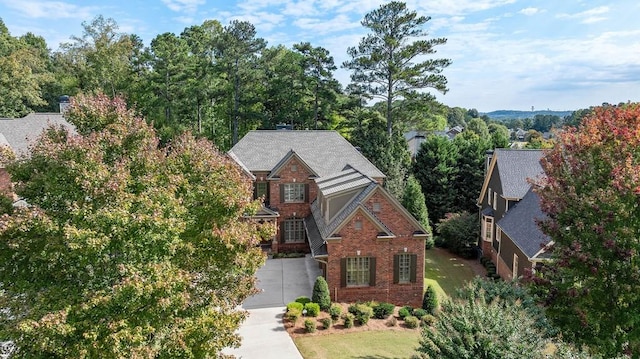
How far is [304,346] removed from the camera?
57.6 feet

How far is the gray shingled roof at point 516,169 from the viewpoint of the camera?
29.7 metres

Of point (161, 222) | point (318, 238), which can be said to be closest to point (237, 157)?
point (318, 238)

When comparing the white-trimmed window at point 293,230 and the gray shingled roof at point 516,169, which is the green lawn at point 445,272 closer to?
the gray shingled roof at point 516,169

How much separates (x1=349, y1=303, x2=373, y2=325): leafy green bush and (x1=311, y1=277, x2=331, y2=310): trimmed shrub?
1187 mm

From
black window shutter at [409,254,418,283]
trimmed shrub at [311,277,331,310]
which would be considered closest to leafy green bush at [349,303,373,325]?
trimmed shrub at [311,277,331,310]

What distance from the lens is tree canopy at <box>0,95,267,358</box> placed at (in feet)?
27.4

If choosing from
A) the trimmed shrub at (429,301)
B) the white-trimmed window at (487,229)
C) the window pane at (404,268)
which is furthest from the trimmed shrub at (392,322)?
the white-trimmed window at (487,229)

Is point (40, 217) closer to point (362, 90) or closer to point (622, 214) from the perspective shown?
point (622, 214)

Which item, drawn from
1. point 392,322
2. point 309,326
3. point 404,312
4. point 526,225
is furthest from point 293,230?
point 526,225

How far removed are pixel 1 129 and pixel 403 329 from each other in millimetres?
30533

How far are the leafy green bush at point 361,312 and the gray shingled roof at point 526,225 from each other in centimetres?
951

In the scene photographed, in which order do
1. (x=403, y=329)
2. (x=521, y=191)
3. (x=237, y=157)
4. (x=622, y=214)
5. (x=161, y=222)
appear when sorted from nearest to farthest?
(x=161, y=222) → (x=622, y=214) → (x=403, y=329) → (x=521, y=191) → (x=237, y=157)

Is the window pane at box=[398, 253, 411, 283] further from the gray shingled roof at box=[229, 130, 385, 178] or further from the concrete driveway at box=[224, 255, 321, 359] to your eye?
the gray shingled roof at box=[229, 130, 385, 178]

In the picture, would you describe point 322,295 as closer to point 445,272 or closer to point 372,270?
point 372,270
